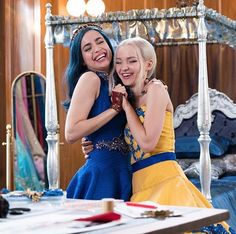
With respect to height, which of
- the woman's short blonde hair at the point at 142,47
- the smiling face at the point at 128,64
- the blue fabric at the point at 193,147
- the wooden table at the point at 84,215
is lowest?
the blue fabric at the point at 193,147

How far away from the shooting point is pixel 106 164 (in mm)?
3369

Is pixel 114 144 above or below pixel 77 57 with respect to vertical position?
below

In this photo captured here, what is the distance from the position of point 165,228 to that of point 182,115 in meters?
5.84

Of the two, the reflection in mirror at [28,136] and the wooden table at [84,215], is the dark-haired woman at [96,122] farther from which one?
the reflection in mirror at [28,136]

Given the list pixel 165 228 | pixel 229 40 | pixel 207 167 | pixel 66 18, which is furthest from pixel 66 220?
pixel 229 40

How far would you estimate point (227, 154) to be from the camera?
731cm

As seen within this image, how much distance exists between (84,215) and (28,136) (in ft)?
16.8

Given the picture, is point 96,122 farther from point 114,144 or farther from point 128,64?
point 128,64

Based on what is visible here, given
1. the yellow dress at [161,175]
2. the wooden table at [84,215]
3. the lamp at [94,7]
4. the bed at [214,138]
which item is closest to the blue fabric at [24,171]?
the bed at [214,138]

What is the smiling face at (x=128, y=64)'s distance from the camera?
336cm

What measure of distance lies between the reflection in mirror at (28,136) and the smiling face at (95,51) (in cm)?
377

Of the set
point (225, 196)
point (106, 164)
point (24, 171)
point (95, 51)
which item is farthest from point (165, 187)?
point (24, 171)

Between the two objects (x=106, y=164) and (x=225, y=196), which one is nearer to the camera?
(x=106, y=164)

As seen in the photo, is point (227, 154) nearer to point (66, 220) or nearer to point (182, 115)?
point (182, 115)
